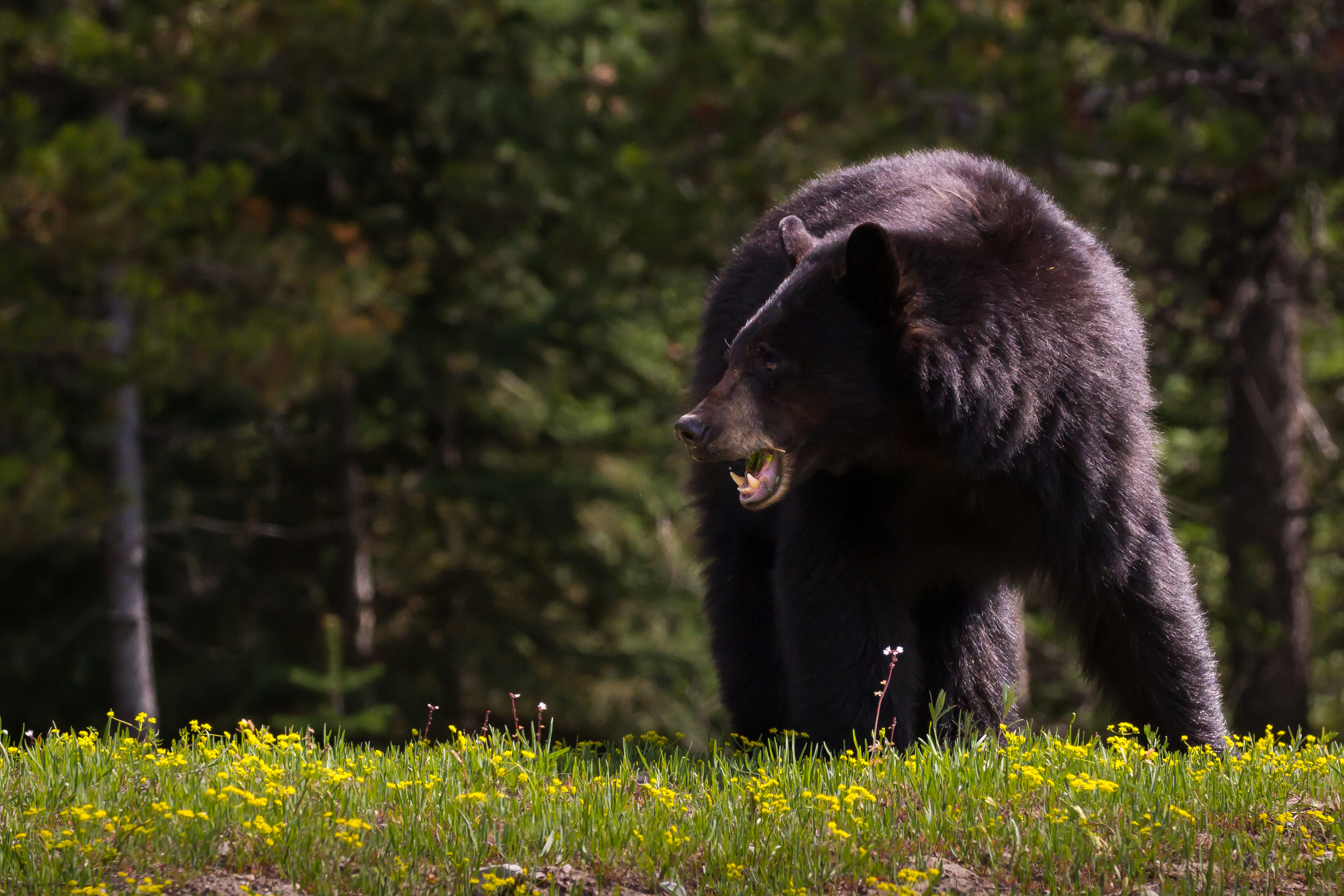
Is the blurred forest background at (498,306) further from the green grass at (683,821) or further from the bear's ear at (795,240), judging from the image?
the bear's ear at (795,240)

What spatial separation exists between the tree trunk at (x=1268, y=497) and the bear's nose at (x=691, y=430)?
289 inches

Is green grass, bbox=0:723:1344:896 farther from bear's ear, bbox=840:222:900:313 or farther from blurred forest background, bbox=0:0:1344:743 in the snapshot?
bear's ear, bbox=840:222:900:313

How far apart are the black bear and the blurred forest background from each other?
569 millimetres

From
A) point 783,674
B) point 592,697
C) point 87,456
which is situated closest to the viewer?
point 783,674

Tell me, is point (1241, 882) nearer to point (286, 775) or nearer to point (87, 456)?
point (286, 775)

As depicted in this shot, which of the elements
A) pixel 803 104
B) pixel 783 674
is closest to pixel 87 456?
pixel 803 104

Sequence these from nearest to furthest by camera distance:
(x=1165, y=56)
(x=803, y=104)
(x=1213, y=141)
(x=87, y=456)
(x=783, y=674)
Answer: (x=783, y=674) → (x=1213, y=141) → (x=1165, y=56) → (x=803, y=104) → (x=87, y=456)

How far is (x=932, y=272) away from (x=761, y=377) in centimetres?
63

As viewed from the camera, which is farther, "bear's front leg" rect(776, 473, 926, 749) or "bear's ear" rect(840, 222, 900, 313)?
"bear's front leg" rect(776, 473, 926, 749)

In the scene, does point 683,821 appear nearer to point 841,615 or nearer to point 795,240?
point 841,615

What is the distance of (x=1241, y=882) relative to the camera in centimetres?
352

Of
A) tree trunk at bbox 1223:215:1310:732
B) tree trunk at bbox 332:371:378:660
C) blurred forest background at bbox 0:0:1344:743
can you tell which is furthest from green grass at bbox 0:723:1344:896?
tree trunk at bbox 332:371:378:660

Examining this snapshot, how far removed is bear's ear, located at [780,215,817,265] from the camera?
4910 millimetres

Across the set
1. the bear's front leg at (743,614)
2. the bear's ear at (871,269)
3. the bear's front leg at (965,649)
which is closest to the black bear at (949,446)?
the bear's ear at (871,269)
